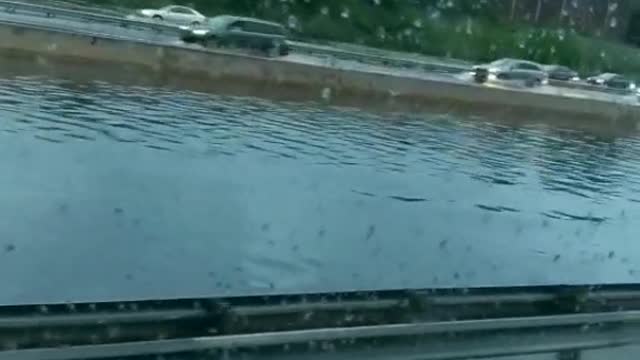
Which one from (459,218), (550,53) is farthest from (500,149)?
(459,218)

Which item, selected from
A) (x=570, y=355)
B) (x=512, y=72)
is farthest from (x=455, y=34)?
(x=570, y=355)

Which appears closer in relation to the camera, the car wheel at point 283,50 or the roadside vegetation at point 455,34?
the roadside vegetation at point 455,34

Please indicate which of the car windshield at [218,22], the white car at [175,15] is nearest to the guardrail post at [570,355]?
the car windshield at [218,22]

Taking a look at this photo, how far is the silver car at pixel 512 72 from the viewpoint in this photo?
46.4 feet

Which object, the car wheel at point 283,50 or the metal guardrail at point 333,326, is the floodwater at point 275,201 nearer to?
the metal guardrail at point 333,326

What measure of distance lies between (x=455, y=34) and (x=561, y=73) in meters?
1.81

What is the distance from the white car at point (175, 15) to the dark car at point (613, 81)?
223 inches

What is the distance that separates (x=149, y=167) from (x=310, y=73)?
5.93m

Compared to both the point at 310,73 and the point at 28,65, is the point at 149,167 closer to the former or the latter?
the point at 28,65

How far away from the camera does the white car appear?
16344 mm

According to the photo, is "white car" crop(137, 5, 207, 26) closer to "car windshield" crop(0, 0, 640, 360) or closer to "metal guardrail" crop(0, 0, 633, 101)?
"car windshield" crop(0, 0, 640, 360)

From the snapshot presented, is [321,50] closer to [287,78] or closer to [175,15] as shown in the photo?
[287,78]

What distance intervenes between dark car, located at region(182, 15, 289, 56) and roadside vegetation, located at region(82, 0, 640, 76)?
0.29 meters

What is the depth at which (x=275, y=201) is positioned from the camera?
25.0ft
